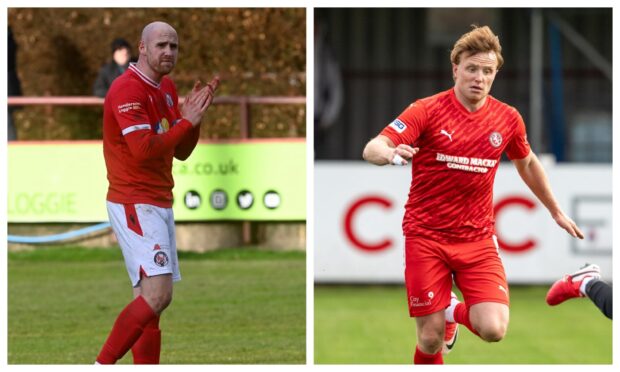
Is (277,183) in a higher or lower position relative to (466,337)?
higher

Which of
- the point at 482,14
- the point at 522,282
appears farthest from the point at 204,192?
the point at 482,14

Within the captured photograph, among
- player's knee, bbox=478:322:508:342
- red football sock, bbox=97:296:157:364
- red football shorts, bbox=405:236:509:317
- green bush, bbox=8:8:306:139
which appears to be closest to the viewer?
red football sock, bbox=97:296:157:364

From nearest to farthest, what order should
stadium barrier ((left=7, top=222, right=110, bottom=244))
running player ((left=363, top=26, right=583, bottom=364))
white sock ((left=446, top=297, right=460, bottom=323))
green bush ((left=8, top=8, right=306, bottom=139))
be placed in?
running player ((left=363, top=26, right=583, bottom=364)) → white sock ((left=446, top=297, right=460, bottom=323)) → stadium barrier ((left=7, top=222, right=110, bottom=244)) → green bush ((left=8, top=8, right=306, bottom=139))

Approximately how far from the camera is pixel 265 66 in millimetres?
11180

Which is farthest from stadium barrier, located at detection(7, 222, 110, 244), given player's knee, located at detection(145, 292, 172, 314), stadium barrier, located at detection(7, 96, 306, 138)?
player's knee, located at detection(145, 292, 172, 314)

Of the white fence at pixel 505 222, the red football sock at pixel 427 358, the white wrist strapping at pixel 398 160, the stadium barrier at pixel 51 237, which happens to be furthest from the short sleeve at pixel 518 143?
the white fence at pixel 505 222

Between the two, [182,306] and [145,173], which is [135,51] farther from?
[145,173]

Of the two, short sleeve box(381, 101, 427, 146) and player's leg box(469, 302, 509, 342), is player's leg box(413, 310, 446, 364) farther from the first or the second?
short sleeve box(381, 101, 427, 146)

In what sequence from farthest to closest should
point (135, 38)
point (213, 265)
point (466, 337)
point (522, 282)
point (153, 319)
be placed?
point (522, 282) < point (135, 38) < point (466, 337) < point (213, 265) < point (153, 319)

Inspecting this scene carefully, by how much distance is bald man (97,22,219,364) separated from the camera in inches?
243

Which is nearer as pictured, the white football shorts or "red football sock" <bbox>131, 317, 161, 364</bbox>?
Answer: the white football shorts

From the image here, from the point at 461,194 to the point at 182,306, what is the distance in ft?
10.3

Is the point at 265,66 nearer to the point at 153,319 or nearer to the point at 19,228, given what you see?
the point at 19,228

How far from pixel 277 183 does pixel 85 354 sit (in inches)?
55.2
